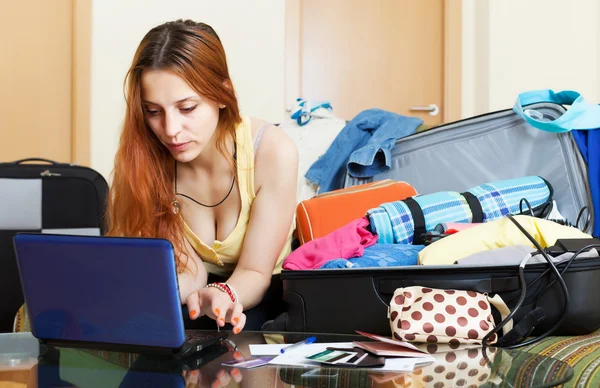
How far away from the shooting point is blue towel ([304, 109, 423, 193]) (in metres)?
2.04

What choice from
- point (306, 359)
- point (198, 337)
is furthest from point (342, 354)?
point (198, 337)

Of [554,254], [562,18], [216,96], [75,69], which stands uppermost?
[562,18]

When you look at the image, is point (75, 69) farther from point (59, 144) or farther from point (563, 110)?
point (563, 110)

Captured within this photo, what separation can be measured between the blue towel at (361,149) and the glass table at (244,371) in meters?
1.13

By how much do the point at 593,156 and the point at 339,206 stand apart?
0.68 metres

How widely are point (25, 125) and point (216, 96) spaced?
171 cm

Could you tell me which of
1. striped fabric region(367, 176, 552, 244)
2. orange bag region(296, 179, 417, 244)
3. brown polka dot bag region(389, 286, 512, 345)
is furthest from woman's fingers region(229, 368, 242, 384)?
orange bag region(296, 179, 417, 244)

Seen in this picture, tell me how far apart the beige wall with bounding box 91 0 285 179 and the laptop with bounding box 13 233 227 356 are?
2.01m

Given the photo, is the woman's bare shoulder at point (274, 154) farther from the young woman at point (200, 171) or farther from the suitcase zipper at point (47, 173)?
the suitcase zipper at point (47, 173)

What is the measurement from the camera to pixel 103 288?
2.81 feet

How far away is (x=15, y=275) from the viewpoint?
6.12 feet

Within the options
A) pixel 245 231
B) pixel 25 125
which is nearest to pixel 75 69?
pixel 25 125

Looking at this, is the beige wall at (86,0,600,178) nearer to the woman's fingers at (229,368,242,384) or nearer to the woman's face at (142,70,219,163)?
the woman's face at (142,70,219,163)

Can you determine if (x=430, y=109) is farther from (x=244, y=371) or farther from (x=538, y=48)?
(x=244, y=371)
